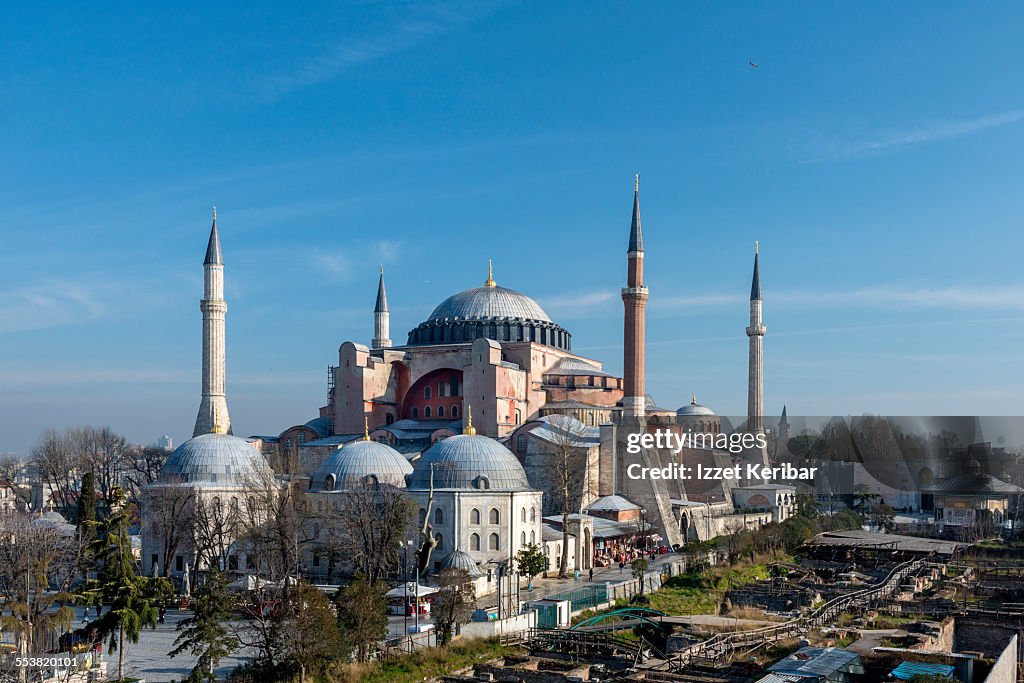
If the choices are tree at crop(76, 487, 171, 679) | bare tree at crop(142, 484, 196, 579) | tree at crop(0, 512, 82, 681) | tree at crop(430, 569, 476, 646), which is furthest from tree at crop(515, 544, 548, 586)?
tree at crop(0, 512, 82, 681)

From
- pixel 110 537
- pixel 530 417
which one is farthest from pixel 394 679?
pixel 530 417

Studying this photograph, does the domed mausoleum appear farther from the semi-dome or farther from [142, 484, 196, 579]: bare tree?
[142, 484, 196, 579]: bare tree

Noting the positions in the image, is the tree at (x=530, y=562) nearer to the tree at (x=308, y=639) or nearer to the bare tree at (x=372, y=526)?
the bare tree at (x=372, y=526)

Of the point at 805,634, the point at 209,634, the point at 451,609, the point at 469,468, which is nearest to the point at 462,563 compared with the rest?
the point at 469,468

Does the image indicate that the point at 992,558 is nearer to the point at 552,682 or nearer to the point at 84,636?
the point at 552,682

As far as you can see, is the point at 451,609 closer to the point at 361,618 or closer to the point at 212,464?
the point at 361,618

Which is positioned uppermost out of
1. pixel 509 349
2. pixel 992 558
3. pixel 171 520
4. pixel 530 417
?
pixel 509 349
